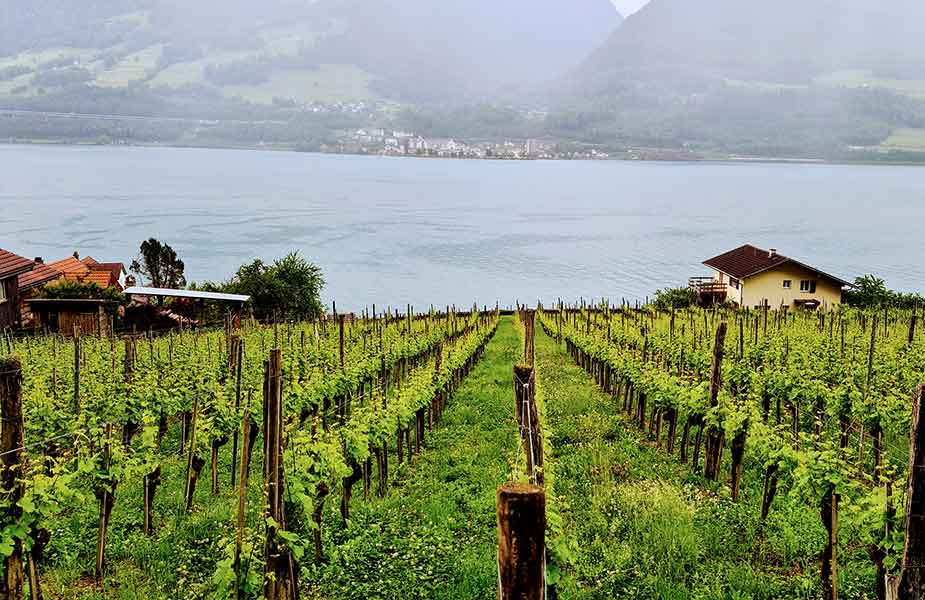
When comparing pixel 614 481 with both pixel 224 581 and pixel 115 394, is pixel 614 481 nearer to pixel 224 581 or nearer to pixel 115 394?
pixel 224 581

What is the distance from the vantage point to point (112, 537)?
902 cm

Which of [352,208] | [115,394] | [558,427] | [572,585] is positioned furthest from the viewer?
[352,208]

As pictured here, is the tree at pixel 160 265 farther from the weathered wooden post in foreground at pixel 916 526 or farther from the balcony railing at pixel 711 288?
the weathered wooden post in foreground at pixel 916 526

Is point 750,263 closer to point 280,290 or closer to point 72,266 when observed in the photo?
point 280,290

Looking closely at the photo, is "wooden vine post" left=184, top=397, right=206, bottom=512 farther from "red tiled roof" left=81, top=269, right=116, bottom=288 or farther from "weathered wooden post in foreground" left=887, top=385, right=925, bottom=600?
"red tiled roof" left=81, top=269, right=116, bottom=288

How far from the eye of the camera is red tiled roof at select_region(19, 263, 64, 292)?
3544 centimetres

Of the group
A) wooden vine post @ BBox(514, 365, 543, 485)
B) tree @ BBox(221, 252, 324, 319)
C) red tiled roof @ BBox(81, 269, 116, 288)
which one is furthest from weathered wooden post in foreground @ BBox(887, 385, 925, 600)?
red tiled roof @ BBox(81, 269, 116, 288)

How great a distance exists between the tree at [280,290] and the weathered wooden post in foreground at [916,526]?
3838 centimetres

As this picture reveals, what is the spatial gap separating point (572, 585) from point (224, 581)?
11.8 ft

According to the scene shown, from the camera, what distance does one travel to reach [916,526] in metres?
5.17

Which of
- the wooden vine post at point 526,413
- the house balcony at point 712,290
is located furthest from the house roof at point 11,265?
the house balcony at point 712,290

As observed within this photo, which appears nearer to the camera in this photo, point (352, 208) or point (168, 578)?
point (168, 578)

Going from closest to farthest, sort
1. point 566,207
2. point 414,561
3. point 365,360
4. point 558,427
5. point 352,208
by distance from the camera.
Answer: point 414,561
point 558,427
point 365,360
point 352,208
point 566,207

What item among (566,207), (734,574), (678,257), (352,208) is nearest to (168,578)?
(734,574)
